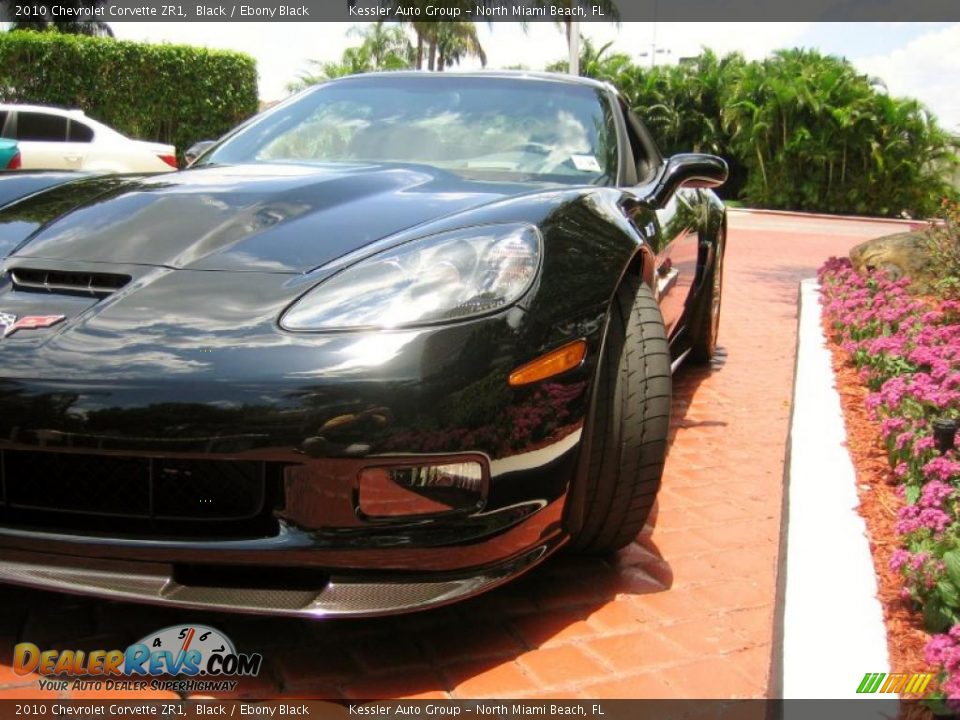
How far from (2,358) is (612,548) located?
4.85ft

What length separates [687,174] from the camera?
335cm

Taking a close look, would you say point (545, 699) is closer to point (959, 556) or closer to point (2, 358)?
point (959, 556)

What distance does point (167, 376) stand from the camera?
1849 millimetres

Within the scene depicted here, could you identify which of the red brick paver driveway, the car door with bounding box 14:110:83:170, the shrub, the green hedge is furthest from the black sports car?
the green hedge

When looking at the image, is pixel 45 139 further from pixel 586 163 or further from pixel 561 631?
pixel 561 631

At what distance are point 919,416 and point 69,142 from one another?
11.0m

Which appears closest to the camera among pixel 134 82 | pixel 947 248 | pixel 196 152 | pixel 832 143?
pixel 196 152

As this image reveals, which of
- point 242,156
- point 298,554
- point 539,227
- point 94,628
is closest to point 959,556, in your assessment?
point 539,227

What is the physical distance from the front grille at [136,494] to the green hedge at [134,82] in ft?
65.0

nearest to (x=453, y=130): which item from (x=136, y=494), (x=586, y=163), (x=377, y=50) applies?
(x=586, y=163)

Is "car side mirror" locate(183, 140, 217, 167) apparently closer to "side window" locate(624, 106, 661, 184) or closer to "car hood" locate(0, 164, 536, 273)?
"car hood" locate(0, 164, 536, 273)

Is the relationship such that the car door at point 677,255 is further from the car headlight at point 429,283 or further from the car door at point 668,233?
the car headlight at point 429,283

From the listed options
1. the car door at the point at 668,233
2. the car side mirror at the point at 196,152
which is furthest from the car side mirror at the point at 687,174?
the car side mirror at the point at 196,152

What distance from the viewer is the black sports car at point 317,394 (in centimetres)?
185
